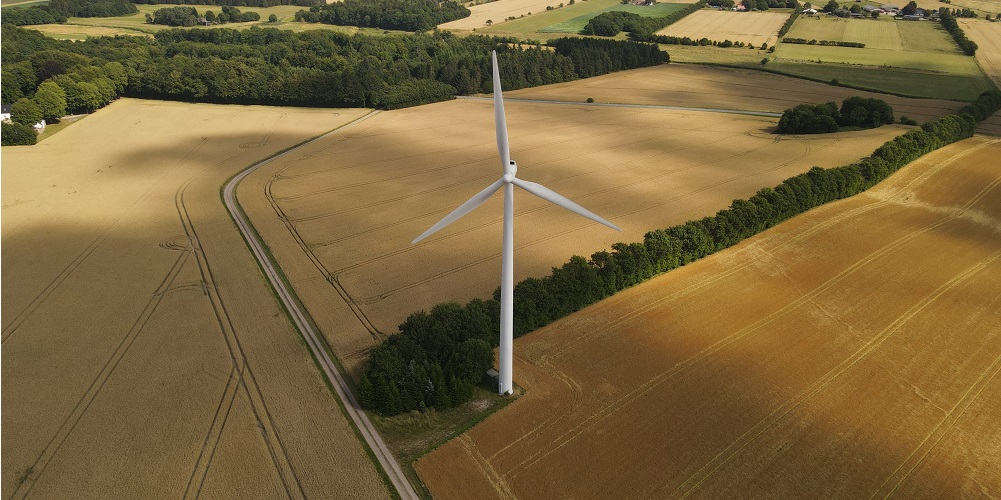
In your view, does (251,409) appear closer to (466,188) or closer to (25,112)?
(466,188)

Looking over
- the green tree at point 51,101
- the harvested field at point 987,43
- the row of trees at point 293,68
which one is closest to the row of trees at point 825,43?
the harvested field at point 987,43

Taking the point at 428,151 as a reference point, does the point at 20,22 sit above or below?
above

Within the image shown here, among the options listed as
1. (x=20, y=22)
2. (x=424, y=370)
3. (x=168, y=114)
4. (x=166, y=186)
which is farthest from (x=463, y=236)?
(x=20, y=22)

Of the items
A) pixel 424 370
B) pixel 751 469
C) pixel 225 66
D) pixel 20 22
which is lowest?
pixel 751 469

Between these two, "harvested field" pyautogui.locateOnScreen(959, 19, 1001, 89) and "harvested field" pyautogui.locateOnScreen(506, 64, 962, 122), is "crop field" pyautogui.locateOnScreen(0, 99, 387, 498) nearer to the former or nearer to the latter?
"harvested field" pyautogui.locateOnScreen(506, 64, 962, 122)

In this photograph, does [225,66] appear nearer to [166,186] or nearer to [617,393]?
[166,186]

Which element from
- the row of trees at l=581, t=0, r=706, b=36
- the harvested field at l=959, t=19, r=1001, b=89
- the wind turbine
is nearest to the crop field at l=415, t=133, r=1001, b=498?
the wind turbine

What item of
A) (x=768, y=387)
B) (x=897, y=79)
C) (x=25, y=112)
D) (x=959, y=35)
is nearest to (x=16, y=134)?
(x=25, y=112)
